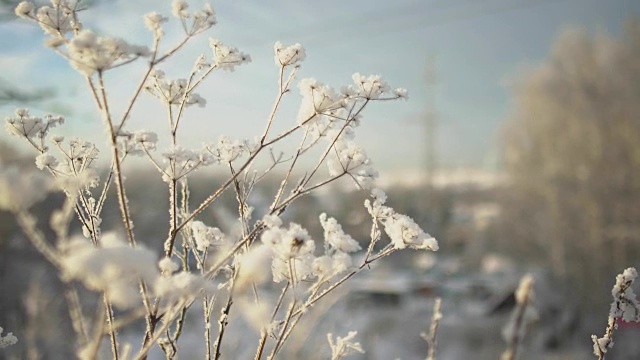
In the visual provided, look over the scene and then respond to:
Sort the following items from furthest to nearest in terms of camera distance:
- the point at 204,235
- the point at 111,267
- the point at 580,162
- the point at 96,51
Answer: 1. the point at 580,162
2. the point at 204,235
3. the point at 96,51
4. the point at 111,267

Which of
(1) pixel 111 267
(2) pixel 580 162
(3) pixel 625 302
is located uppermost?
(2) pixel 580 162

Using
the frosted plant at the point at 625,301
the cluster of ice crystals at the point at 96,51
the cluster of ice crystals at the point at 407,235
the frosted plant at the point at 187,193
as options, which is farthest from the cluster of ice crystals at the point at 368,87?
the frosted plant at the point at 625,301

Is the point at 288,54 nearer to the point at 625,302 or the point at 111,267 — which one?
the point at 111,267

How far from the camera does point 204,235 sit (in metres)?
0.69

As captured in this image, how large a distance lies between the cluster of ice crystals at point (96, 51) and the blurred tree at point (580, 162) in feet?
24.5

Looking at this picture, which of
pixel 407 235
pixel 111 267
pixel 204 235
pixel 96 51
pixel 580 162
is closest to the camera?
pixel 111 267

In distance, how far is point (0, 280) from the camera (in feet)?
11.6

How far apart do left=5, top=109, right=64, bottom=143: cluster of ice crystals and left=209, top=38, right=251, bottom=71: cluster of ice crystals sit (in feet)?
0.72

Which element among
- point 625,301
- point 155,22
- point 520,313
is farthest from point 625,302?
point 155,22

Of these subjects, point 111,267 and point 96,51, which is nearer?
point 111,267

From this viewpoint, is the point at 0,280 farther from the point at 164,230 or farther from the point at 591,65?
the point at 591,65

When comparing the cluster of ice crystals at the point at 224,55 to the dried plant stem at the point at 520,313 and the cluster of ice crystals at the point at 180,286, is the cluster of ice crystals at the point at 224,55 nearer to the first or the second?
the cluster of ice crystals at the point at 180,286

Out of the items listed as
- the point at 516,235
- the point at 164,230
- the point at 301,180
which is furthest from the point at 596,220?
the point at 301,180

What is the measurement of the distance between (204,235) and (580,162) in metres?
7.76
